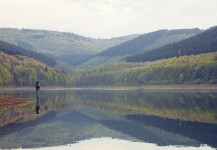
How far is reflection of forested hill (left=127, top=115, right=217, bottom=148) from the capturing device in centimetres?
3715

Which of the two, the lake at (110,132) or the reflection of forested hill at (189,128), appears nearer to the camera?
the lake at (110,132)

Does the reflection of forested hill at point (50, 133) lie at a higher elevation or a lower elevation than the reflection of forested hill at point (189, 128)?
lower

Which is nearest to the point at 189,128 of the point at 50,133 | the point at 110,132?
the point at 110,132

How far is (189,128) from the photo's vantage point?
1750 inches

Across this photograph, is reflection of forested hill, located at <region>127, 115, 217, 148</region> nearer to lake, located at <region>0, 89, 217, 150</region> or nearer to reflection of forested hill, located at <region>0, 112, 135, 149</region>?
lake, located at <region>0, 89, 217, 150</region>

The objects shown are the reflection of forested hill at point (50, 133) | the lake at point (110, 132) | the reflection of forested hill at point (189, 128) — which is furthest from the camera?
the reflection of forested hill at point (189, 128)

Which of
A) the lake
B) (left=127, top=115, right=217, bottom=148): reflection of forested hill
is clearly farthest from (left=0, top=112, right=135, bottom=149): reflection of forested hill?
(left=127, top=115, right=217, bottom=148): reflection of forested hill

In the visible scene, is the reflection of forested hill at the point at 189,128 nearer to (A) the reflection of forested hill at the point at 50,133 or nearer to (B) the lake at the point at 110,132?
(B) the lake at the point at 110,132

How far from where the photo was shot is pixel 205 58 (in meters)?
187

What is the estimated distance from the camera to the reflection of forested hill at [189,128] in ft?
122

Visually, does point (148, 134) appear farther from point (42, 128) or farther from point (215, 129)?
point (42, 128)

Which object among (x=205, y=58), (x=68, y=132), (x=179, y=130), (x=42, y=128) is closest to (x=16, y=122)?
(x=42, y=128)

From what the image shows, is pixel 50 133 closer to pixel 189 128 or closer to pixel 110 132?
pixel 110 132

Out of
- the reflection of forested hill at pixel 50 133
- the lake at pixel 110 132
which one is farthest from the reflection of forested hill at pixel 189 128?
the reflection of forested hill at pixel 50 133
